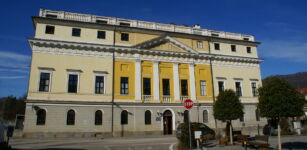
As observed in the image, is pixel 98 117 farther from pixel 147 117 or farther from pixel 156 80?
pixel 156 80

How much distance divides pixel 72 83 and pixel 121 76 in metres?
5.58

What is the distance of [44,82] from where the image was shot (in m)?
24.4

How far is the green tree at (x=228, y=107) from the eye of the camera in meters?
16.7

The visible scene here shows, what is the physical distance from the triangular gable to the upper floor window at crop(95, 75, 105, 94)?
5.82 m

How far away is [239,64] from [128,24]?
57.1 ft

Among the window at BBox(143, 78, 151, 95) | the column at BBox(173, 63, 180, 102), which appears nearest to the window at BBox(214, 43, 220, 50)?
the column at BBox(173, 63, 180, 102)

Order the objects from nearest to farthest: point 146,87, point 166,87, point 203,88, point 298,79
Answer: point 146,87
point 166,87
point 203,88
point 298,79

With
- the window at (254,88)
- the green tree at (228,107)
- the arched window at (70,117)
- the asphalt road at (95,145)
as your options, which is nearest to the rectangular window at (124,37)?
the arched window at (70,117)

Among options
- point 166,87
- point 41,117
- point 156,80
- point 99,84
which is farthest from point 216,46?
point 41,117

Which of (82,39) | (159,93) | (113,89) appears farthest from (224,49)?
(82,39)

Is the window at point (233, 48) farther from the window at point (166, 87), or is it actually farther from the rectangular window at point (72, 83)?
the rectangular window at point (72, 83)

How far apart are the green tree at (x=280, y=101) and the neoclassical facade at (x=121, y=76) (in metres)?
16.2

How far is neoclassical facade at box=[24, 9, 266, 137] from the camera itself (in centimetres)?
2427

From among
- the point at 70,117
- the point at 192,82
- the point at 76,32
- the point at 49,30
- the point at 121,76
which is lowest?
the point at 70,117
